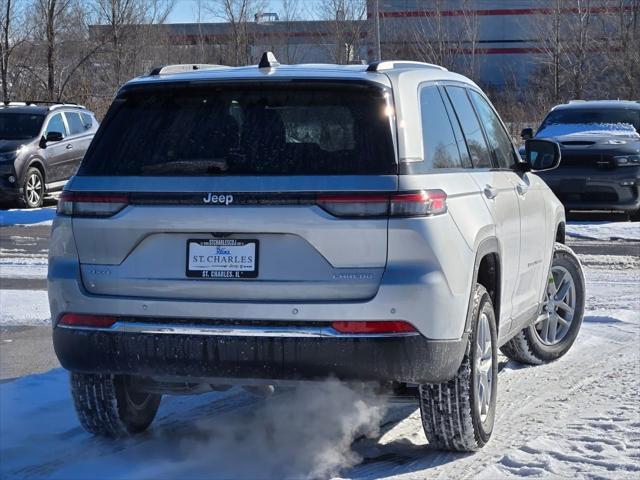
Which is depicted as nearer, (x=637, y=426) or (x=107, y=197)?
(x=107, y=197)

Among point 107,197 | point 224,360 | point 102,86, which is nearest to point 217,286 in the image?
point 224,360

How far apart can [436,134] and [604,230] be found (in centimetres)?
1018

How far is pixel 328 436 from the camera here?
5266mm

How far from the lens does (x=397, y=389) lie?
487 cm

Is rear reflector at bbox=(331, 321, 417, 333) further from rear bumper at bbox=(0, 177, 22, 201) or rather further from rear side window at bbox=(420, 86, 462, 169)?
rear bumper at bbox=(0, 177, 22, 201)

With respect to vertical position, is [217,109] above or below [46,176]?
above

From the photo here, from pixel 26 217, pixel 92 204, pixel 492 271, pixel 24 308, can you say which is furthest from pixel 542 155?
pixel 26 217

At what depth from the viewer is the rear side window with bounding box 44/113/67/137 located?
1962 centimetres

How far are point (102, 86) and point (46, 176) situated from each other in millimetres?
14896

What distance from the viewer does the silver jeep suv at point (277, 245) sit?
14.4ft

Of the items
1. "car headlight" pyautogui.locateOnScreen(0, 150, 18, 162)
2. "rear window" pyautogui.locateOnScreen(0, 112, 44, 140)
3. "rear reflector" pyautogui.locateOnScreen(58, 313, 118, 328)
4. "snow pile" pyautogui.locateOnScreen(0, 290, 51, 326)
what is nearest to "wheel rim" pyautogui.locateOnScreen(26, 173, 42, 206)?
"car headlight" pyautogui.locateOnScreen(0, 150, 18, 162)

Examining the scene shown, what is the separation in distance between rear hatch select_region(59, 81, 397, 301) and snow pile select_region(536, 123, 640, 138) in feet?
39.9

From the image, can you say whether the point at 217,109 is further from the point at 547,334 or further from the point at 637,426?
the point at 547,334

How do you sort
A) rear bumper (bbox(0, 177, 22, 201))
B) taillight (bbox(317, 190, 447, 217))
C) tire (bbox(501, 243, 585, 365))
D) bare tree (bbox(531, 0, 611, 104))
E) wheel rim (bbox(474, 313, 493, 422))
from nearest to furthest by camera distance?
1. taillight (bbox(317, 190, 447, 217))
2. wheel rim (bbox(474, 313, 493, 422))
3. tire (bbox(501, 243, 585, 365))
4. rear bumper (bbox(0, 177, 22, 201))
5. bare tree (bbox(531, 0, 611, 104))
